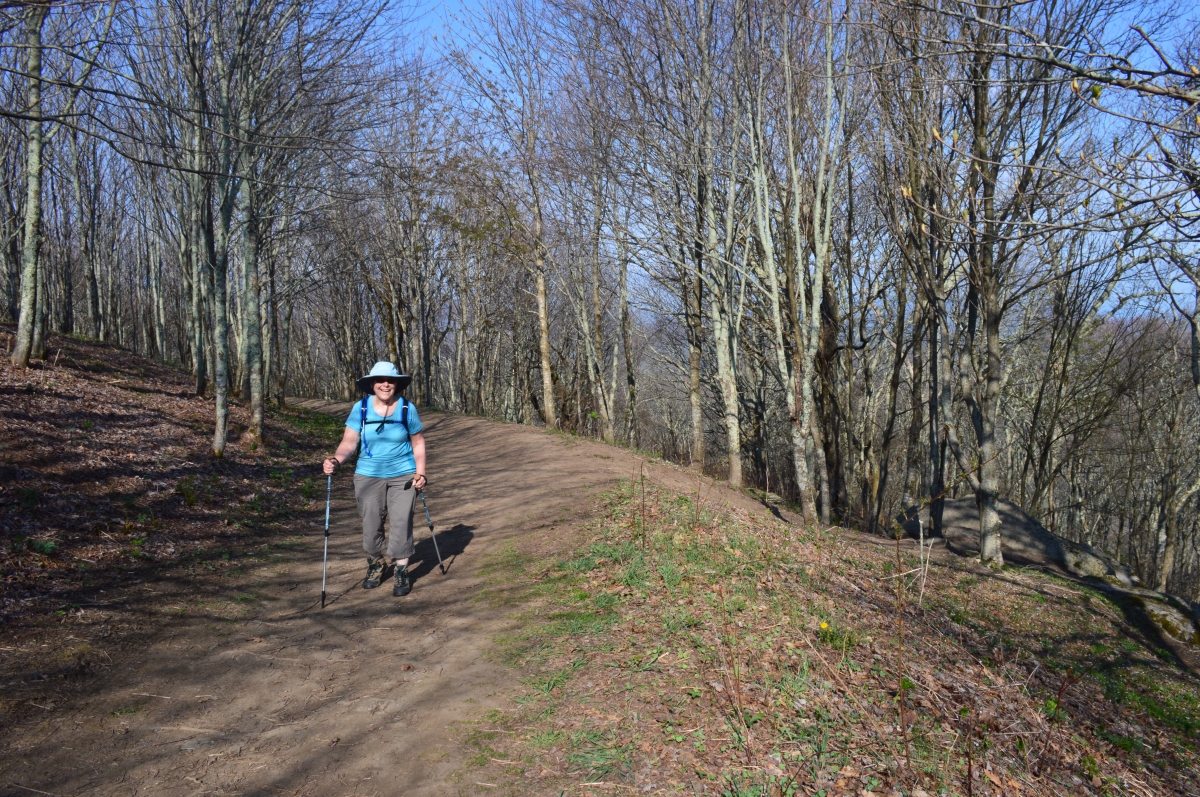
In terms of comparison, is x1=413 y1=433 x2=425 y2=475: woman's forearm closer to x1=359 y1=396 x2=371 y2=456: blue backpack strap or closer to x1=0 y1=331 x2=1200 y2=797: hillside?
x1=359 y1=396 x2=371 y2=456: blue backpack strap

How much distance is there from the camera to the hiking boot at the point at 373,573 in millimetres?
6598

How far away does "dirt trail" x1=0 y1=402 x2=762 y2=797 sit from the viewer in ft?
12.0

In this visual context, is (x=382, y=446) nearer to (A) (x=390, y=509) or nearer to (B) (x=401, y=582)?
(A) (x=390, y=509)

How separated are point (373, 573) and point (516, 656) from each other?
2159 mm

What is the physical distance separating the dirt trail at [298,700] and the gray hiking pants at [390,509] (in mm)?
462

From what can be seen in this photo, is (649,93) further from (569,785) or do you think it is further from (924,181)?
(569,785)

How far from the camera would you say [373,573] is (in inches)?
262

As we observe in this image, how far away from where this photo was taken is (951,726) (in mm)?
4781

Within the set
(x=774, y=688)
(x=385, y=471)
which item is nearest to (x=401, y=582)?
Answer: (x=385, y=471)

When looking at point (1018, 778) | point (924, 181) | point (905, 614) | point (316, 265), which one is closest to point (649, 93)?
point (924, 181)

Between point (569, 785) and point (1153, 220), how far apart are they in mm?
5068

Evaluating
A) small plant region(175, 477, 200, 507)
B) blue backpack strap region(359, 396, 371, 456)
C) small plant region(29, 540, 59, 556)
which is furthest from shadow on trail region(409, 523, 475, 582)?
small plant region(29, 540, 59, 556)

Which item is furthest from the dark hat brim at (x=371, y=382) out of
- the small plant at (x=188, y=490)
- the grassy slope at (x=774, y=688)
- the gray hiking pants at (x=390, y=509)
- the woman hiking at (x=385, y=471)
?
the small plant at (x=188, y=490)

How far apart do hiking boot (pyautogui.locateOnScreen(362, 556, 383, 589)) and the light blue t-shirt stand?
86cm
